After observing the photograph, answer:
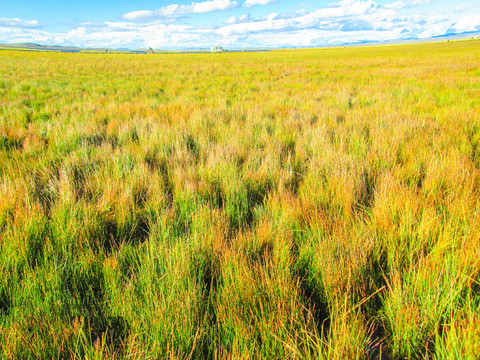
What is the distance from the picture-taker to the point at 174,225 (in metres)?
1.62

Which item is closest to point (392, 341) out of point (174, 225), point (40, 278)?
point (174, 225)

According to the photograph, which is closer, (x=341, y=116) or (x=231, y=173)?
(x=231, y=173)

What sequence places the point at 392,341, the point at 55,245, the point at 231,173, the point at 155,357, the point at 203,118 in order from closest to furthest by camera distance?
the point at 155,357 → the point at 392,341 → the point at 55,245 → the point at 231,173 → the point at 203,118

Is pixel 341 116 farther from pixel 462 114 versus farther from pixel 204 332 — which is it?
pixel 204 332

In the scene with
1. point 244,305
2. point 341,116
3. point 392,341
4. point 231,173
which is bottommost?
point 392,341

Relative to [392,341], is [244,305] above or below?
above

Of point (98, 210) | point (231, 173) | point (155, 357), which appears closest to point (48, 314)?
point (155, 357)

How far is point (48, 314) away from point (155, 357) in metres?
0.51

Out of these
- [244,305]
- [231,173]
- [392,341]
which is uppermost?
[231,173]

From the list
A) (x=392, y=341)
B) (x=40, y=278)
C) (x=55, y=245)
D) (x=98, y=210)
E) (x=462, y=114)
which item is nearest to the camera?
(x=392, y=341)

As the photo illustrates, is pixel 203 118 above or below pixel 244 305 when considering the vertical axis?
above

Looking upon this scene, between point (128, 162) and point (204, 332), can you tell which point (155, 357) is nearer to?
point (204, 332)

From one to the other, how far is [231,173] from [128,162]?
124cm

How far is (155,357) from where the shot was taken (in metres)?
0.83
